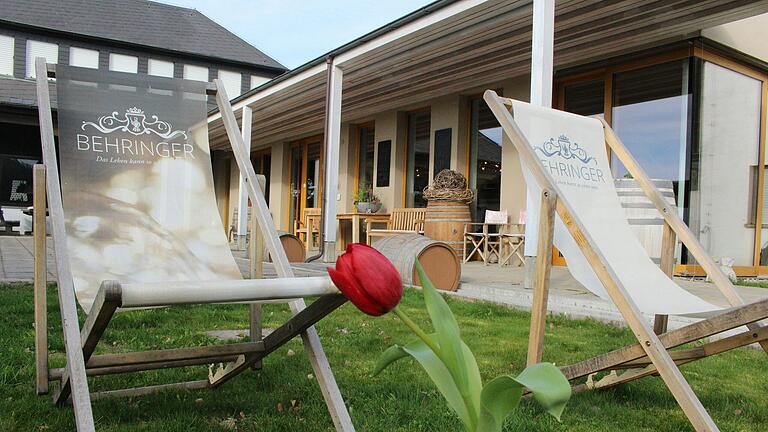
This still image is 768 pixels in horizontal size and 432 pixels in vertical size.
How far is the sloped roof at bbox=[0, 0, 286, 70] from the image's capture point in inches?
738

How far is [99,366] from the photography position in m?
1.74

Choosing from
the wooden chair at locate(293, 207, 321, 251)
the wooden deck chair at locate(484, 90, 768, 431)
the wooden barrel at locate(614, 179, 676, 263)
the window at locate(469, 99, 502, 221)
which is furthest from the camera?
the wooden chair at locate(293, 207, 321, 251)

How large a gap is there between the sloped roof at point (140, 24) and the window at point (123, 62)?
20.4 inches

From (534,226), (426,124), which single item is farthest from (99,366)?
(426,124)

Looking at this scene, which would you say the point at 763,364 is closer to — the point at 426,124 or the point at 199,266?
the point at 199,266

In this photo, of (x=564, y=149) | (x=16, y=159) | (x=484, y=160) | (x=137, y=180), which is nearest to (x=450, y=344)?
(x=564, y=149)

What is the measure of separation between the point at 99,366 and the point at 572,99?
21.5 ft

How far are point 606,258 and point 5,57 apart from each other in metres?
20.5

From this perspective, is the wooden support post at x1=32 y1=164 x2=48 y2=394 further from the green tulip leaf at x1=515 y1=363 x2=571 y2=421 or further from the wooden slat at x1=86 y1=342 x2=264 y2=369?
the green tulip leaf at x1=515 y1=363 x2=571 y2=421

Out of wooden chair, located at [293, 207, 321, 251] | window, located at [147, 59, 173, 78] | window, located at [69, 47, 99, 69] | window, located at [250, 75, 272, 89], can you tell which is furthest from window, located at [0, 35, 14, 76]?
wooden chair, located at [293, 207, 321, 251]

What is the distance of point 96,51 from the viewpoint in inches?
754

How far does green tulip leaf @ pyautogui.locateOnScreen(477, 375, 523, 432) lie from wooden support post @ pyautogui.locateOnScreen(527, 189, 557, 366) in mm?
1225

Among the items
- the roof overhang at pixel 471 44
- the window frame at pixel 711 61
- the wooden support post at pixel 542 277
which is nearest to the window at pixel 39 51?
the roof overhang at pixel 471 44

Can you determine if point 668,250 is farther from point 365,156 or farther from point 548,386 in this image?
point 365,156
